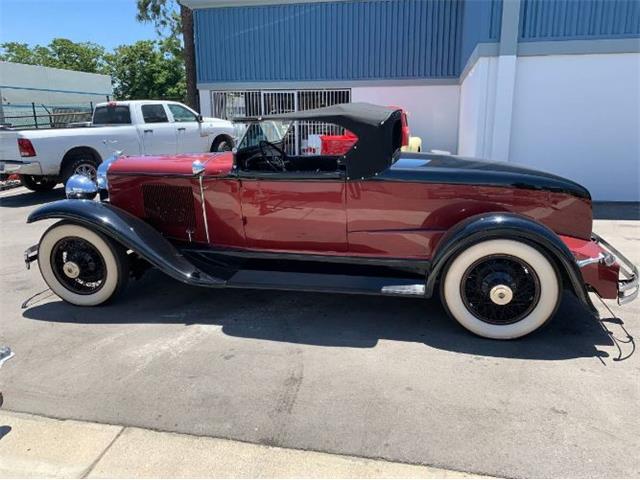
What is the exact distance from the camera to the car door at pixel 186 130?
36.2 ft

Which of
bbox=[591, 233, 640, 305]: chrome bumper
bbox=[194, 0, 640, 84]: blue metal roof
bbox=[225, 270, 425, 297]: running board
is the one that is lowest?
bbox=[225, 270, 425, 297]: running board

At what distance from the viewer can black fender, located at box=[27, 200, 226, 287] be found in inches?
156

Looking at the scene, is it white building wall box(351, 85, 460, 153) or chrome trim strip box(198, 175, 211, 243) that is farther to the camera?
white building wall box(351, 85, 460, 153)

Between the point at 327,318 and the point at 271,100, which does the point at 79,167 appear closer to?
the point at 271,100

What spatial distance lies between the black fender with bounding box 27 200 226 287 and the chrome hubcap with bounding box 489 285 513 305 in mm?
2045

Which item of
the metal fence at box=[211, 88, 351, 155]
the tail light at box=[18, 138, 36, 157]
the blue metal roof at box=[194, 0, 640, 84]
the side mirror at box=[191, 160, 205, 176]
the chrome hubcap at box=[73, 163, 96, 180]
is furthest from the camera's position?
the metal fence at box=[211, 88, 351, 155]

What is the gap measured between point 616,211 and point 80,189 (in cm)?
762

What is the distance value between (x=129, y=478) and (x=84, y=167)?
8502 mm

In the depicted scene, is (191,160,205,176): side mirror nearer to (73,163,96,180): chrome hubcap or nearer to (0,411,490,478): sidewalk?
(0,411,490,478): sidewalk

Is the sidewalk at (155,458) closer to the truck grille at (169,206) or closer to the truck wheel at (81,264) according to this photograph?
the truck wheel at (81,264)

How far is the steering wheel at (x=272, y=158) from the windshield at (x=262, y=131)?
0.04 meters

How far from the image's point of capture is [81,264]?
4.18 meters

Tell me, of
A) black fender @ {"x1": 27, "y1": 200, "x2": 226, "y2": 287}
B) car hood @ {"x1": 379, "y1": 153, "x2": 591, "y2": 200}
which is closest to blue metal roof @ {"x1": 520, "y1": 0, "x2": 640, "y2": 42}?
car hood @ {"x1": 379, "y1": 153, "x2": 591, "y2": 200}

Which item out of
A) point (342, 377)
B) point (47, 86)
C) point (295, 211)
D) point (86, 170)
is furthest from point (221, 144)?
point (47, 86)
